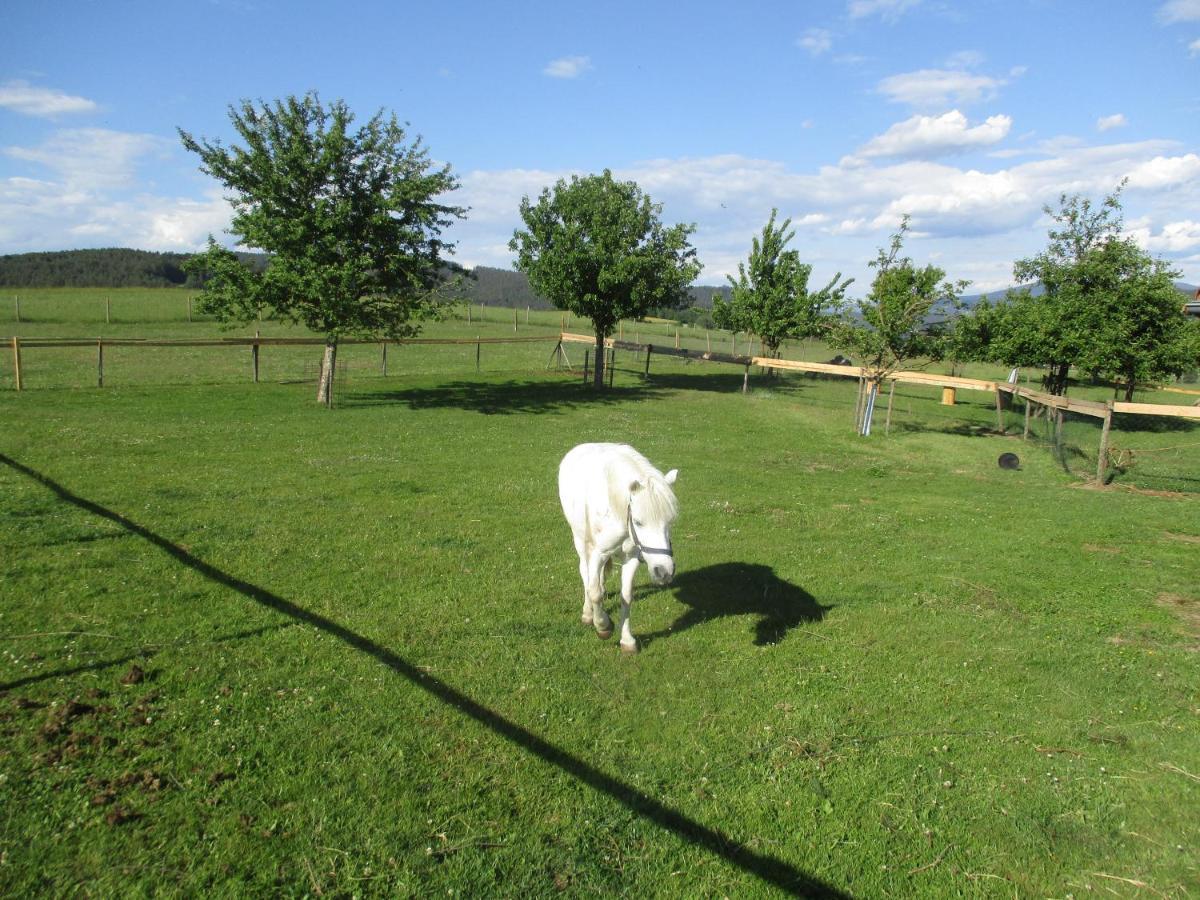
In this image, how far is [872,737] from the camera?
19.5 ft

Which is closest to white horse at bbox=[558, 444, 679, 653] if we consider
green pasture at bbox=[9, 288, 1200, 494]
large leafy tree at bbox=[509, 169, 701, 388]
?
green pasture at bbox=[9, 288, 1200, 494]

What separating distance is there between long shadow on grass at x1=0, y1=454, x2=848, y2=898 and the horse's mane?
225 centimetres

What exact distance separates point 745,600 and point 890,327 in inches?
703

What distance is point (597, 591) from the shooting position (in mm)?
7336

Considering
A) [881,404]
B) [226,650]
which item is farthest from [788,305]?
[226,650]

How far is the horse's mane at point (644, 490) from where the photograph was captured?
→ 6.68 m

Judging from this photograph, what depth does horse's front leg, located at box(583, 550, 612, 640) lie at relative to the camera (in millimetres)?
7311

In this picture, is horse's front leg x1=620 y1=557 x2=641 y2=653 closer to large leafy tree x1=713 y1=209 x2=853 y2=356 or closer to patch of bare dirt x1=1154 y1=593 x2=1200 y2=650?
patch of bare dirt x1=1154 y1=593 x2=1200 y2=650

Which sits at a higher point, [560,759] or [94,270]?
[94,270]

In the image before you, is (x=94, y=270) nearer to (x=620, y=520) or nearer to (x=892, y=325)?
(x=892, y=325)

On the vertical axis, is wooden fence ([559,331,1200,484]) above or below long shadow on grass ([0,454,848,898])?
above

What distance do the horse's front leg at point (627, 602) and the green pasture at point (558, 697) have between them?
0.78 ft

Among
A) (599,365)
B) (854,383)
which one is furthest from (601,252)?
(854,383)

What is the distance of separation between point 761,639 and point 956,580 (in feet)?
12.6
